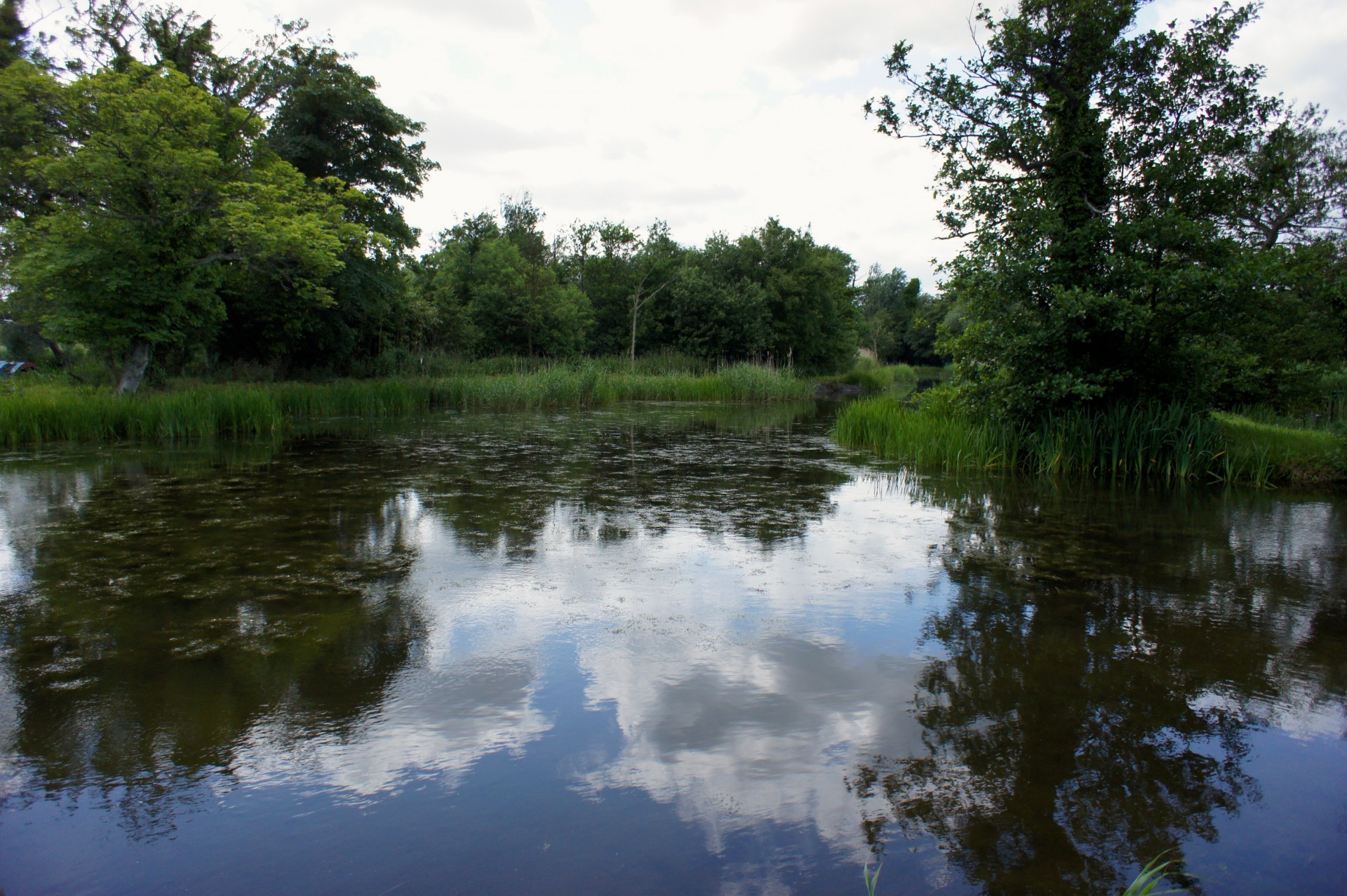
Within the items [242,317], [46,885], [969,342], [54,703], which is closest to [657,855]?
[46,885]

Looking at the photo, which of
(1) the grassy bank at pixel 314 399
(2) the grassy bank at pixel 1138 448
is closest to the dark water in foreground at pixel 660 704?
(2) the grassy bank at pixel 1138 448

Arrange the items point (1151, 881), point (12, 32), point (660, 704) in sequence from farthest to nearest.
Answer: point (12, 32), point (660, 704), point (1151, 881)

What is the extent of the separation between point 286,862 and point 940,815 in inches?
71.3

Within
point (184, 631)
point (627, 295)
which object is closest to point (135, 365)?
point (184, 631)

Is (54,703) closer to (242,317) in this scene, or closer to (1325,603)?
(1325,603)

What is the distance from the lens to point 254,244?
1455 cm

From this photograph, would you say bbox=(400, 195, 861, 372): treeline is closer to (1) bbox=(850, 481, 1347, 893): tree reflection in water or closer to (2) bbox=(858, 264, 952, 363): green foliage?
(2) bbox=(858, 264, 952, 363): green foliage

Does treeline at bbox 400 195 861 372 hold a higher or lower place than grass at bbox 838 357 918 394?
higher

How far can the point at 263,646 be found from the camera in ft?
11.1

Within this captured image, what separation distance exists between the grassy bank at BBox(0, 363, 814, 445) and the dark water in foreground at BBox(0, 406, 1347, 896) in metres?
5.83

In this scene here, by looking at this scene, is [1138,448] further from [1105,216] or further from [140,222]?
[140,222]

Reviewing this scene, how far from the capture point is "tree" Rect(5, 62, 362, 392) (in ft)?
41.7

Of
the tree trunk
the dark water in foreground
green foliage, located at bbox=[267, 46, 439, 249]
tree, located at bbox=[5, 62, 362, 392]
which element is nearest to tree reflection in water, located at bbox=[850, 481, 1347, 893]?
the dark water in foreground

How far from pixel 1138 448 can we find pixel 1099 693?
6.82 m
